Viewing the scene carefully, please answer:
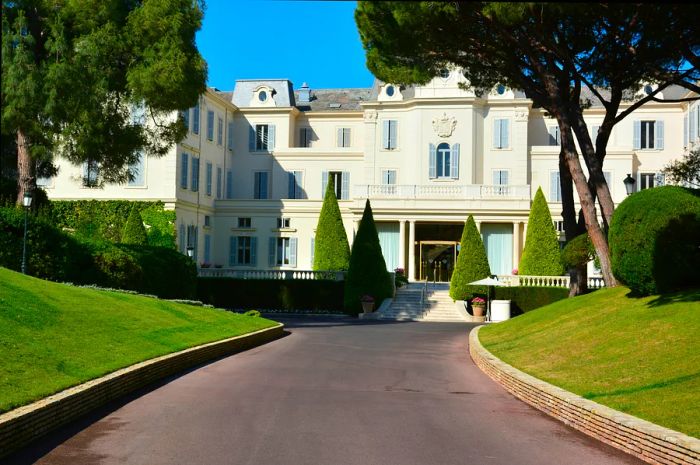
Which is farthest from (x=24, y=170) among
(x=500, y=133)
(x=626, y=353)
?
(x=500, y=133)

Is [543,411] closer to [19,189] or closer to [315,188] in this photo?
[19,189]

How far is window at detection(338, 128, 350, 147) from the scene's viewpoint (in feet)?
199

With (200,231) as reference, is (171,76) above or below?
above

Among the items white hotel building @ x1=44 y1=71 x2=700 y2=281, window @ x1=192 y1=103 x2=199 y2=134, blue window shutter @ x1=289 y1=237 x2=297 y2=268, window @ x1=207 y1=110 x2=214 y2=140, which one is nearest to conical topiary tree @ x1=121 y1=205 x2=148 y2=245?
white hotel building @ x1=44 y1=71 x2=700 y2=281

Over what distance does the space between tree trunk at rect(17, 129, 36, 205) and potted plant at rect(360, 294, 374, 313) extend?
55.6 feet

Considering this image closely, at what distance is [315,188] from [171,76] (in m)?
31.9

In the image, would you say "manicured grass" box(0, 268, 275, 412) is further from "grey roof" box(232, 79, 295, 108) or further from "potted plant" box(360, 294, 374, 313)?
"grey roof" box(232, 79, 295, 108)

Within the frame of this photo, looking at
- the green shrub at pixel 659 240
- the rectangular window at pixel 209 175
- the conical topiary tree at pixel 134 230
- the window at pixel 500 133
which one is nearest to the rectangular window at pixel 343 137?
the rectangular window at pixel 209 175

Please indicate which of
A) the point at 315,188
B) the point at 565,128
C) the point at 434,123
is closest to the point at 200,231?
the point at 315,188

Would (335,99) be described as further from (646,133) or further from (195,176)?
(646,133)

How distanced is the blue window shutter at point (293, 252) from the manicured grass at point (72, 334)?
32.1 m

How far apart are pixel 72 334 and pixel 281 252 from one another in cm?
4085

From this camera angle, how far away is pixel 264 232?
5428 centimetres

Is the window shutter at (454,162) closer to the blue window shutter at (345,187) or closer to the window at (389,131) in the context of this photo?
the window at (389,131)
